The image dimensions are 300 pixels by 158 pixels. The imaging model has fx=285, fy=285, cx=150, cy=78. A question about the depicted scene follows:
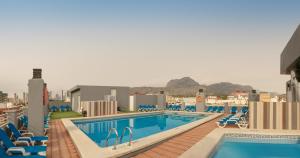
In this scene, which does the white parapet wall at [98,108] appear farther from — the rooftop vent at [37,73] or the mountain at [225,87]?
the mountain at [225,87]

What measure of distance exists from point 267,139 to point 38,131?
8.14 meters

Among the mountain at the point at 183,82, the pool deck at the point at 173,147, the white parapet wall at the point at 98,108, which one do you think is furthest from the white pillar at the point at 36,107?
the mountain at the point at 183,82

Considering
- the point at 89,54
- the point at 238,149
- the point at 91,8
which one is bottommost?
Result: the point at 238,149

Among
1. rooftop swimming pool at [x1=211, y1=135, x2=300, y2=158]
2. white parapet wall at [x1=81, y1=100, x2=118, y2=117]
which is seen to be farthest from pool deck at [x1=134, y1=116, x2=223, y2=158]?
white parapet wall at [x1=81, y1=100, x2=118, y2=117]

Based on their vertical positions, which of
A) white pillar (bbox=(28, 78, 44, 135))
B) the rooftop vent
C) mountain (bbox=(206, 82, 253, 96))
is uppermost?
the rooftop vent

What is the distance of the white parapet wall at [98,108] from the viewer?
18922 mm

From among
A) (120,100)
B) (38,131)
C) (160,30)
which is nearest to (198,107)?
(120,100)

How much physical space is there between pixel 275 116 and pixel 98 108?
453 inches

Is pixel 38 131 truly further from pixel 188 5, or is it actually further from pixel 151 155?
pixel 188 5

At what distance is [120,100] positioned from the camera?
84.2ft

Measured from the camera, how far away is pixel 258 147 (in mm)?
9539

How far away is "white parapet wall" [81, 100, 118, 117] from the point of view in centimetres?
1892

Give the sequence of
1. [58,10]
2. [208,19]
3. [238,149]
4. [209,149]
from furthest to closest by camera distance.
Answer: [208,19]
[58,10]
[238,149]
[209,149]

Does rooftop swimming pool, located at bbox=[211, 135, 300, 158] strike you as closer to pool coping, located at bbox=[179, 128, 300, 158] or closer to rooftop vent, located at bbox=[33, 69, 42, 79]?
pool coping, located at bbox=[179, 128, 300, 158]
